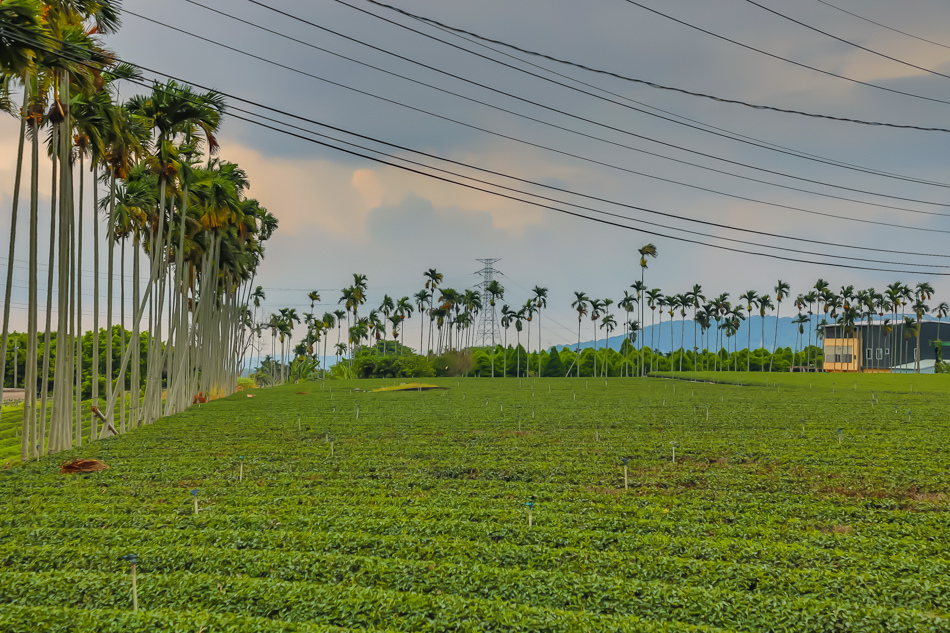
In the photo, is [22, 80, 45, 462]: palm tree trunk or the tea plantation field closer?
the tea plantation field

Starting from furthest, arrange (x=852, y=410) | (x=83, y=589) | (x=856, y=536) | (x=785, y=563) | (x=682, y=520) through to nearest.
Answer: (x=852, y=410) < (x=682, y=520) < (x=856, y=536) < (x=785, y=563) < (x=83, y=589)

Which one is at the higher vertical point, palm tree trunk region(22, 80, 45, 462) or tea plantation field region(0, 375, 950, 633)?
palm tree trunk region(22, 80, 45, 462)

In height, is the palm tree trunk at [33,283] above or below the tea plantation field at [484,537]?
above

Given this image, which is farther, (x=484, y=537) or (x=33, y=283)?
(x=33, y=283)

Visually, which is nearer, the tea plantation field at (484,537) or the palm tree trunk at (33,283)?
the tea plantation field at (484,537)

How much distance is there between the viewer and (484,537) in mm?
10812

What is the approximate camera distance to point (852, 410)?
36.3 m

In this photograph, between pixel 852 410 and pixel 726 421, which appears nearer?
pixel 726 421

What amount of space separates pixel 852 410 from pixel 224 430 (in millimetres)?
35290

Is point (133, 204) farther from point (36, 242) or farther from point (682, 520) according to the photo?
point (682, 520)

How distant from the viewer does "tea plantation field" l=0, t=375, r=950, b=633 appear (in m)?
7.80

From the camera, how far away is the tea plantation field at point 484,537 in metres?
7.80

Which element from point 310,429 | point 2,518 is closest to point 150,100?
point 310,429

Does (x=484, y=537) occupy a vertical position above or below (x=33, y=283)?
below
